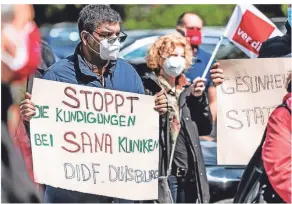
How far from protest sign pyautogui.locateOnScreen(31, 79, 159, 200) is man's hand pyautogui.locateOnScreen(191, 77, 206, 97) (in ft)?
1.14

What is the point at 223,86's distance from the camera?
25.0 ft

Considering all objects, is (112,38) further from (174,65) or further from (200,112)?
(200,112)

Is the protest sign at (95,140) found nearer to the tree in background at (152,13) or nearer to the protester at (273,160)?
the tree in background at (152,13)

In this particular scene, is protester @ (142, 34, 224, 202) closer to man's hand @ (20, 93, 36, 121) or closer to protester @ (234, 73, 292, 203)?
protester @ (234, 73, 292, 203)

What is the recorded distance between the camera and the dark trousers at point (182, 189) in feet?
24.9

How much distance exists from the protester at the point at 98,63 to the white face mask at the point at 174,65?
18cm

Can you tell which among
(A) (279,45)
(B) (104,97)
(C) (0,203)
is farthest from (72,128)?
(A) (279,45)

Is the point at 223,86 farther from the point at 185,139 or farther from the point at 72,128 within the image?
the point at 72,128

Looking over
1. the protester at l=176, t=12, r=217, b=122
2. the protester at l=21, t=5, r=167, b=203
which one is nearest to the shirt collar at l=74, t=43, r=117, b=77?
the protester at l=21, t=5, r=167, b=203

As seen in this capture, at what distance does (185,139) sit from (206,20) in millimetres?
934

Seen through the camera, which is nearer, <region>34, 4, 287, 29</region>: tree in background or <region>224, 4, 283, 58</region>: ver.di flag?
<region>34, 4, 287, 29</region>: tree in background

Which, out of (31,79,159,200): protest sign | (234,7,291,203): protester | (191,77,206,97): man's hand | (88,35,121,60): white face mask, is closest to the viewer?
(88,35,121,60): white face mask

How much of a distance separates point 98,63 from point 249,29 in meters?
1.24

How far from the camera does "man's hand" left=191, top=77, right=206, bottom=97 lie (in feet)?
24.6
